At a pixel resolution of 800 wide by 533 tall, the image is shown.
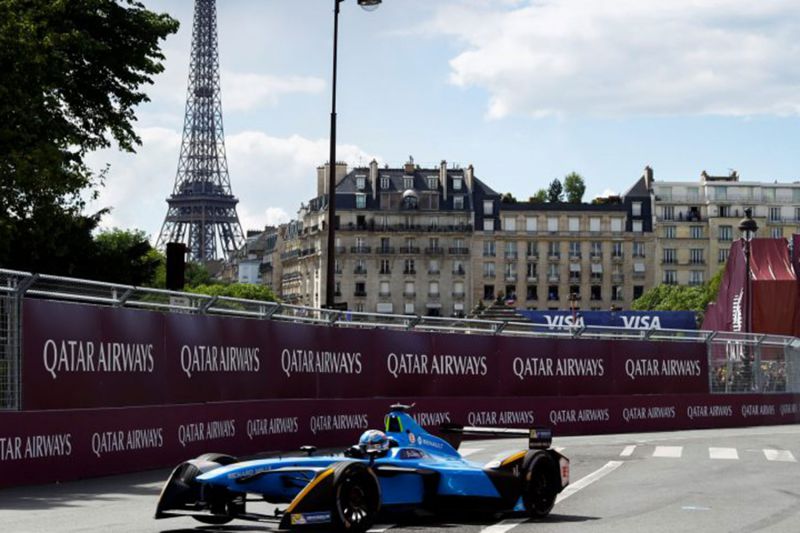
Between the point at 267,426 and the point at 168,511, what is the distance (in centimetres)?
1095

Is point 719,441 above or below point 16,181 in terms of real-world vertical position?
below

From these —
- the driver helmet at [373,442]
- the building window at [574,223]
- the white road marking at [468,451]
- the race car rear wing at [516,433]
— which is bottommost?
the white road marking at [468,451]

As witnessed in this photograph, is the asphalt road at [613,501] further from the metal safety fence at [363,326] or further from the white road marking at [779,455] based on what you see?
the metal safety fence at [363,326]

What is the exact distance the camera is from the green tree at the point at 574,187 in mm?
189125

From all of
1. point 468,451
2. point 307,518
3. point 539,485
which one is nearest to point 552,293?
point 468,451

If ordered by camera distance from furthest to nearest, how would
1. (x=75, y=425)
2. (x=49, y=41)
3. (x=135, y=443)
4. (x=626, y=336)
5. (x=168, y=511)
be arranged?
(x=626, y=336)
(x=49, y=41)
(x=135, y=443)
(x=75, y=425)
(x=168, y=511)

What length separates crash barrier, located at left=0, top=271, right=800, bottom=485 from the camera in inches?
694

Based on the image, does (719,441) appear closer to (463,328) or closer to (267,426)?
(463,328)

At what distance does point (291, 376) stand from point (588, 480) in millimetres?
6887

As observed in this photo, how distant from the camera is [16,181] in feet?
103

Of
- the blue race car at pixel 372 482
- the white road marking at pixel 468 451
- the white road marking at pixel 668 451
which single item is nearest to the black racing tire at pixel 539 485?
the blue race car at pixel 372 482

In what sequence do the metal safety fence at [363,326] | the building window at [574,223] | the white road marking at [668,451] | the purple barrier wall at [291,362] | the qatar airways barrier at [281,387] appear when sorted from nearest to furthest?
the metal safety fence at [363,326] < the qatar airways barrier at [281,387] < the purple barrier wall at [291,362] < the white road marking at [668,451] < the building window at [574,223]

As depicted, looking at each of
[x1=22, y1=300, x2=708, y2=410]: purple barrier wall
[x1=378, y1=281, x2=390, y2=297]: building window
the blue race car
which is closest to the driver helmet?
the blue race car

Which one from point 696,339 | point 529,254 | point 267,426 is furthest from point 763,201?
point 267,426
